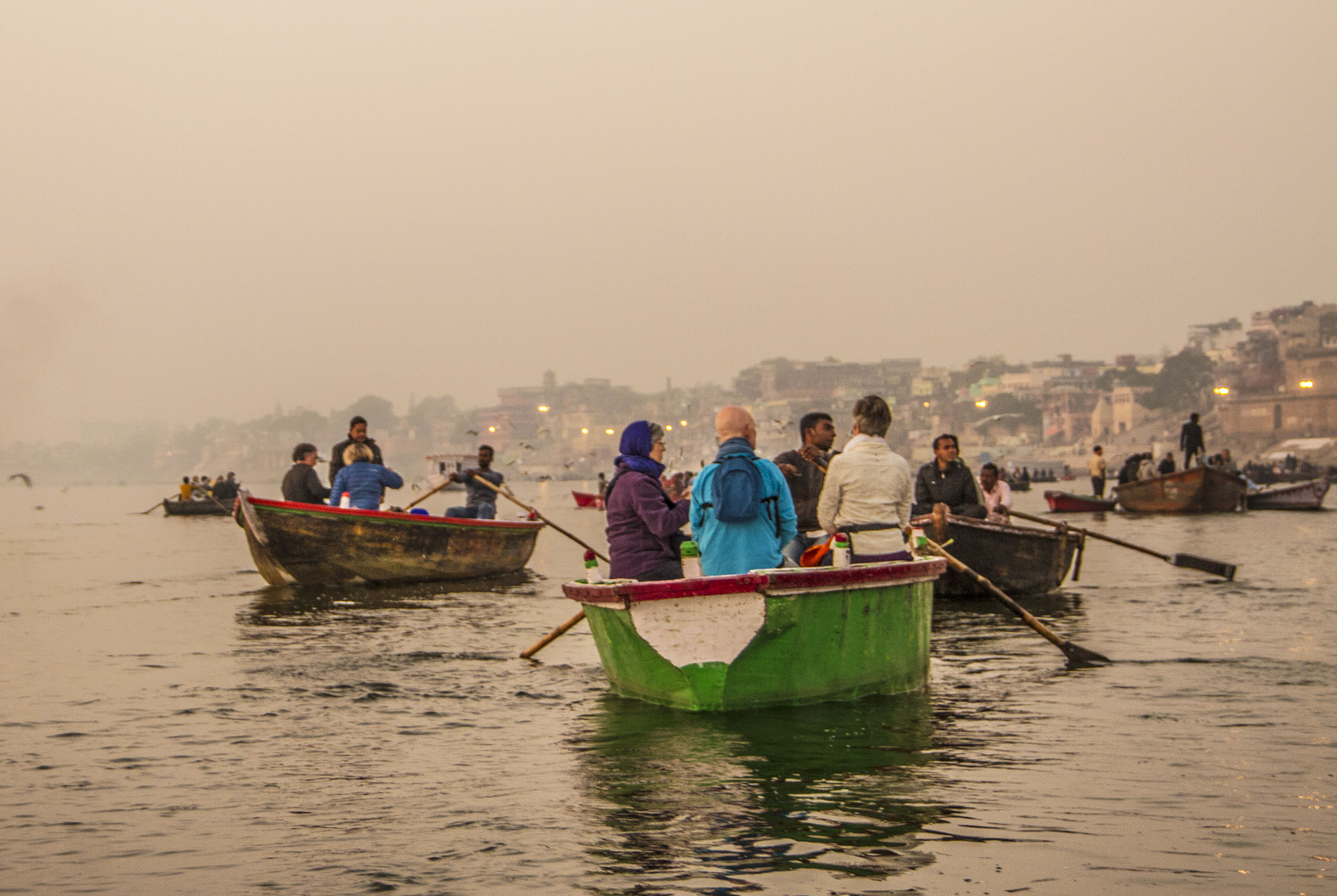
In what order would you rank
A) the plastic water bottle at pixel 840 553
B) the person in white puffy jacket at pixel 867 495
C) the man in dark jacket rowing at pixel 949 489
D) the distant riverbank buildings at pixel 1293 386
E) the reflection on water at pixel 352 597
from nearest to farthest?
the plastic water bottle at pixel 840 553
the person in white puffy jacket at pixel 867 495
the man in dark jacket rowing at pixel 949 489
the reflection on water at pixel 352 597
the distant riverbank buildings at pixel 1293 386

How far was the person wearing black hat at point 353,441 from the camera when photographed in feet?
57.6

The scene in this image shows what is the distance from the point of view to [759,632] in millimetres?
8023

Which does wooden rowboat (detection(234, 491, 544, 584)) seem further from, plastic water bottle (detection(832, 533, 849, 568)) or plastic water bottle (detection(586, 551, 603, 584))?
plastic water bottle (detection(832, 533, 849, 568))

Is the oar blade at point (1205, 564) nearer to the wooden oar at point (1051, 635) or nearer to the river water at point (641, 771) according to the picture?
the river water at point (641, 771)

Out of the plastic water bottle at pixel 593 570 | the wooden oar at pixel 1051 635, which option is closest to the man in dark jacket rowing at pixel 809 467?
the wooden oar at pixel 1051 635

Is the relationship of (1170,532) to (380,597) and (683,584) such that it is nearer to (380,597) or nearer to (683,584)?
(380,597)

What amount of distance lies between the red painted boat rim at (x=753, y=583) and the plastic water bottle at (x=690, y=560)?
194mm

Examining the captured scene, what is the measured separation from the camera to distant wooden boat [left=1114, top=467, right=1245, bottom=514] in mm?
40656

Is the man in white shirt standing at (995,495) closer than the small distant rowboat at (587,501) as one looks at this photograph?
Yes

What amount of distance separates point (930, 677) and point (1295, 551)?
17277 mm

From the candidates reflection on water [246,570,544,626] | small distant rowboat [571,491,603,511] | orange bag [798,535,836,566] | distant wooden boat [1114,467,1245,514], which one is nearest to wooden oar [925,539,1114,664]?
orange bag [798,535,836,566]

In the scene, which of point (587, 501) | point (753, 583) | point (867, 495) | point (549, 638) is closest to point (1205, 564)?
point (867, 495)

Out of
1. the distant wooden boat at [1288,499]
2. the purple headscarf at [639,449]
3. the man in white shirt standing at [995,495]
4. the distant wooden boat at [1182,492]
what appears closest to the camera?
the purple headscarf at [639,449]

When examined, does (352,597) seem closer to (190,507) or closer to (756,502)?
(756,502)
